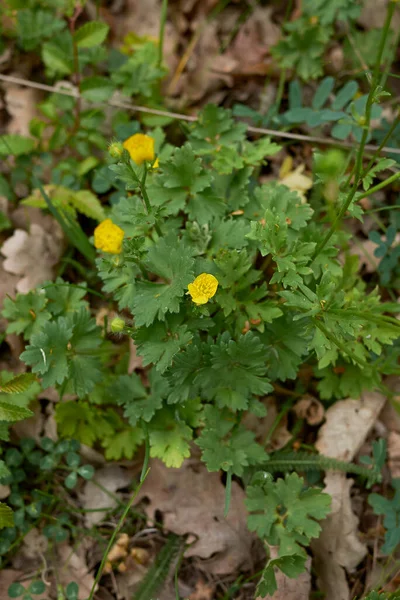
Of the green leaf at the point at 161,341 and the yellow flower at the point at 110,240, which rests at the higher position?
the yellow flower at the point at 110,240

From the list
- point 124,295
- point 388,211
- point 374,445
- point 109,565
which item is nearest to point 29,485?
point 109,565

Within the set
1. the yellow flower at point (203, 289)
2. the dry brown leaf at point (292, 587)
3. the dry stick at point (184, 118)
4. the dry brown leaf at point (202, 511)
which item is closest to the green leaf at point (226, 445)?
the dry brown leaf at point (202, 511)

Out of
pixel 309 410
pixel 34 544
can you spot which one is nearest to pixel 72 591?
pixel 34 544

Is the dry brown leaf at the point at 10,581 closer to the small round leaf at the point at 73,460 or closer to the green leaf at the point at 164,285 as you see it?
the small round leaf at the point at 73,460

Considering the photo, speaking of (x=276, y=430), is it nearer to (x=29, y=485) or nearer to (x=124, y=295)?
(x=124, y=295)

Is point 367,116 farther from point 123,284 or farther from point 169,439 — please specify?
point 169,439

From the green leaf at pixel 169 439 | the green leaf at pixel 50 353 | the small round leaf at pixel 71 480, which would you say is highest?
the green leaf at pixel 50 353

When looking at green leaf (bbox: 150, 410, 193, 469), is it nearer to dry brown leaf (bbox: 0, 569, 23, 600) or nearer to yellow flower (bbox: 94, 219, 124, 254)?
yellow flower (bbox: 94, 219, 124, 254)

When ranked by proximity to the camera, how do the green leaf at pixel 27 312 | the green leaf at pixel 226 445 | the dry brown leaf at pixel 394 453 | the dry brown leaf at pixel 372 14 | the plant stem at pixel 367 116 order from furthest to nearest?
the dry brown leaf at pixel 372 14 → the dry brown leaf at pixel 394 453 → the green leaf at pixel 27 312 → the green leaf at pixel 226 445 → the plant stem at pixel 367 116
